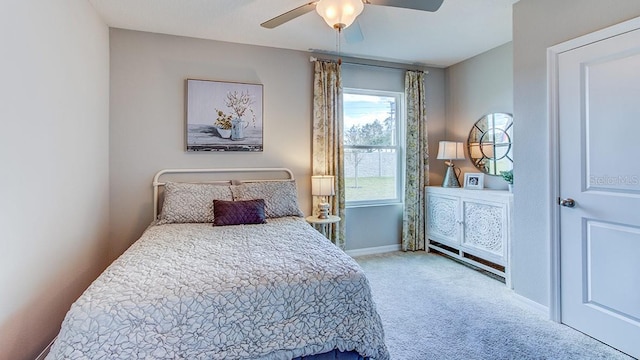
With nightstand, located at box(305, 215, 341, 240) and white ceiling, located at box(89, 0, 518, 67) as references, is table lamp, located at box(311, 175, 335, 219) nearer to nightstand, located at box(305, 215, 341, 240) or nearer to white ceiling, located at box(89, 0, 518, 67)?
nightstand, located at box(305, 215, 341, 240)

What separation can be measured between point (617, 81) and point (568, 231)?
41.1 inches

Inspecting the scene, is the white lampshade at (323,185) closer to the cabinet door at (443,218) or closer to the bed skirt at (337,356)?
the cabinet door at (443,218)

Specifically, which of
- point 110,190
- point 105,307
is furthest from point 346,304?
point 110,190

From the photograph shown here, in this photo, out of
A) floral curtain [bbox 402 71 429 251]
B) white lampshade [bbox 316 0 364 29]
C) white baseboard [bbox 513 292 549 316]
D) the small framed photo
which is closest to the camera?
white lampshade [bbox 316 0 364 29]

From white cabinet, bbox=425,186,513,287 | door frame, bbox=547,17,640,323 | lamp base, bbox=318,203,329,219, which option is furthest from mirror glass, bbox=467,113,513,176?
lamp base, bbox=318,203,329,219

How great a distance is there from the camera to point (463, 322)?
238 cm

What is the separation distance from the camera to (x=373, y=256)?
4.03 meters

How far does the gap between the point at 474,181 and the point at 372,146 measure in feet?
4.31

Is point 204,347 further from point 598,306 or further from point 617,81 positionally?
point 617,81

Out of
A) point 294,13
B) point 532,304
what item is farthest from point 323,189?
point 532,304

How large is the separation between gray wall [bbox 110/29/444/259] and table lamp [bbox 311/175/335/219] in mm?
293

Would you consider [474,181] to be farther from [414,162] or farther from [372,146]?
[372,146]

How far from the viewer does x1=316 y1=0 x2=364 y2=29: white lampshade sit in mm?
1910

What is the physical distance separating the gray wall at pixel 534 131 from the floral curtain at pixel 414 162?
150 cm
